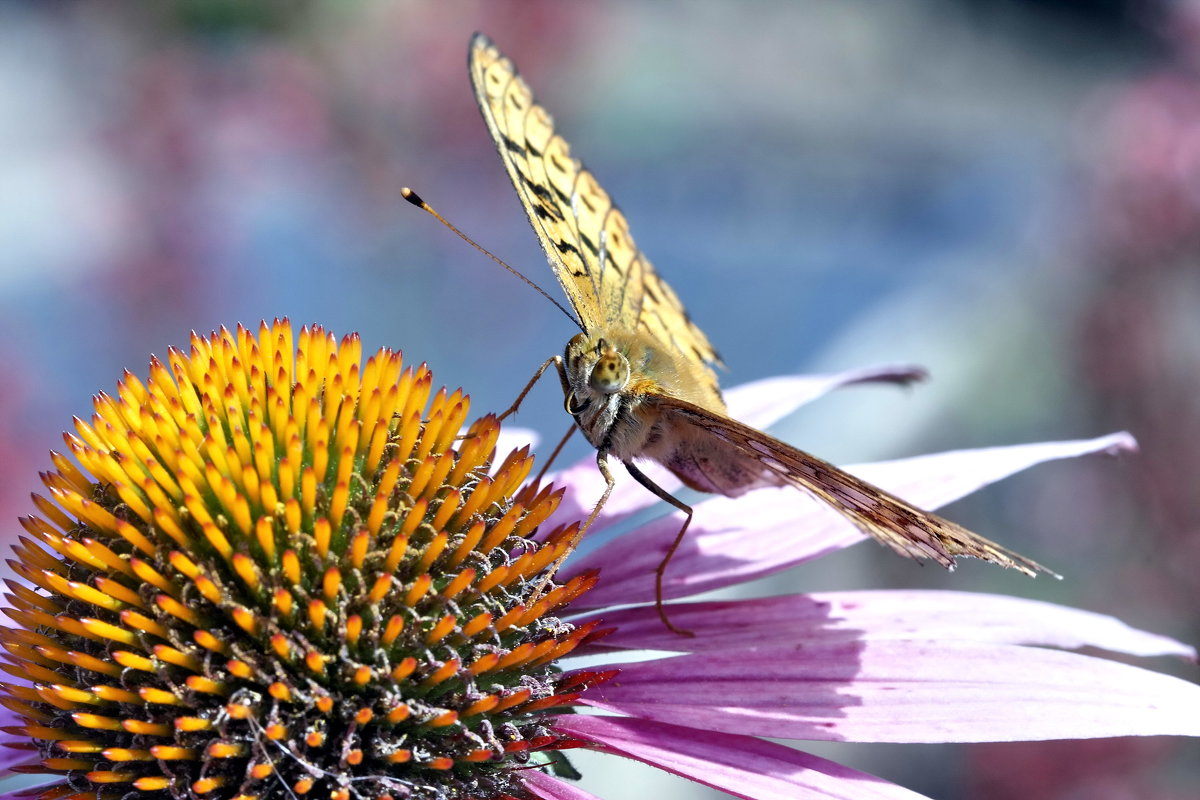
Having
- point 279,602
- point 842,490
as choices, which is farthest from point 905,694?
point 279,602

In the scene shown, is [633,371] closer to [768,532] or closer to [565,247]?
[565,247]

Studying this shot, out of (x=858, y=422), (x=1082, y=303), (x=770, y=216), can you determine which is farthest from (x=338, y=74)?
(x=770, y=216)

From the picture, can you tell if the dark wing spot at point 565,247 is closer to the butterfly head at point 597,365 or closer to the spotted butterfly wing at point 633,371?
the spotted butterfly wing at point 633,371

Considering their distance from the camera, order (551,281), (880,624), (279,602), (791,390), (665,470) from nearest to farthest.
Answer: (279,602), (880,624), (665,470), (791,390), (551,281)

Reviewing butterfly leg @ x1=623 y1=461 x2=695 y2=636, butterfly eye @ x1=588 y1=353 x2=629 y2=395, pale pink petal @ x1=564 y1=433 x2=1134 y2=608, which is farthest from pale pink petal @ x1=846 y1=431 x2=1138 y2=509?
butterfly eye @ x1=588 y1=353 x2=629 y2=395

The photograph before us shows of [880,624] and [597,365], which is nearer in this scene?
[597,365]

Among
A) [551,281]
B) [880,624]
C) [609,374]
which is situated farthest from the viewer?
[551,281]

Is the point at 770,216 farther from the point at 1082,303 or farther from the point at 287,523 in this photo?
the point at 287,523
